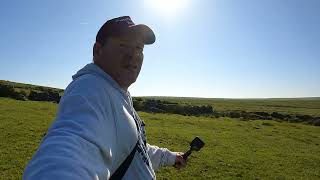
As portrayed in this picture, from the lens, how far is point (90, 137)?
69.8 inches

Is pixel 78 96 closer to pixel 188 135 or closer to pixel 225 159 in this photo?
pixel 225 159

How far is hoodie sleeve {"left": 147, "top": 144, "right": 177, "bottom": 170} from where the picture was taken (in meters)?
4.06

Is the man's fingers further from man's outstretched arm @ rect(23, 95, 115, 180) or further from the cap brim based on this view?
man's outstretched arm @ rect(23, 95, 115, 180)

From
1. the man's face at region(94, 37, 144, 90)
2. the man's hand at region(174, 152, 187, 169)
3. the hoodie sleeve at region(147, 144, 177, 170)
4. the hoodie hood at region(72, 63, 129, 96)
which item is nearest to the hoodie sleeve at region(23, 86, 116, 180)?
the hoodie hood at region(72, 63, 129, 96)

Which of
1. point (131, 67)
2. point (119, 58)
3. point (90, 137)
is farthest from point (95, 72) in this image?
point (90, 137)

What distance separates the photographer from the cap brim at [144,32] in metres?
2.80

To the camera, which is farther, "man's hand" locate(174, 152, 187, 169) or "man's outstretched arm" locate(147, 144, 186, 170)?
"man's hand" locate(174, 152, 187, 169)

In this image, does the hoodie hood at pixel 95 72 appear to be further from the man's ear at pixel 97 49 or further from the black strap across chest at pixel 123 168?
the black strap across chest at pixel 123 168

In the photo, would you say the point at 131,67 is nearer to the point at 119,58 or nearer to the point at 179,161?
the point at 119,58

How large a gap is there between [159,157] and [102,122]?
91.6 inches

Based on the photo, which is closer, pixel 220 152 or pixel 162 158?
pixel 162 158

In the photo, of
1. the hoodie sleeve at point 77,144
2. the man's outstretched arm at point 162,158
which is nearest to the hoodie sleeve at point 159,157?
the man's outstretched arm at point 162,158

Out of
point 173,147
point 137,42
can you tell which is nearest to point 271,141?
point 173,147

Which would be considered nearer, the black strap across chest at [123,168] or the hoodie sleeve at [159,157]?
the black strap across chest at [123,168]
